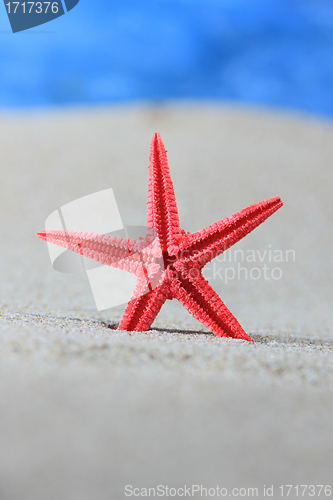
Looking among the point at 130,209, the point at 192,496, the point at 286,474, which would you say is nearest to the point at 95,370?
the point at 192,496

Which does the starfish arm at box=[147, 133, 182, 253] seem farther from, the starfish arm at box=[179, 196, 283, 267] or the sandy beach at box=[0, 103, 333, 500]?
the sandy beach at box=[0, 103, 333, 500]

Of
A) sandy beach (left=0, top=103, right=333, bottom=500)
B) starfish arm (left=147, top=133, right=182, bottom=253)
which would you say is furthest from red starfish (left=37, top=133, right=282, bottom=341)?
sandy beach (left=0, top=103, right=333, bottom=500)

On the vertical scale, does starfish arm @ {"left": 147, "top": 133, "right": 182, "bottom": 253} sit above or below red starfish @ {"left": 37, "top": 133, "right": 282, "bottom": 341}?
above

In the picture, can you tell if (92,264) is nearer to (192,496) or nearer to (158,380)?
(158,380)

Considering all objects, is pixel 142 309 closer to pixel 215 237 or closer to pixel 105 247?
pixel 105 247

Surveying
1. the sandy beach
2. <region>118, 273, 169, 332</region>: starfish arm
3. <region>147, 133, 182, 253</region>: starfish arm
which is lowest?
the sandy beach

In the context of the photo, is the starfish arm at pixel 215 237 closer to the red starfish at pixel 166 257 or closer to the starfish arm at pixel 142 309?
the red starfish at pixel 166 257

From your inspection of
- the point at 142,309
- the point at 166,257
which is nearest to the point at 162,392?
the point at 142,309
